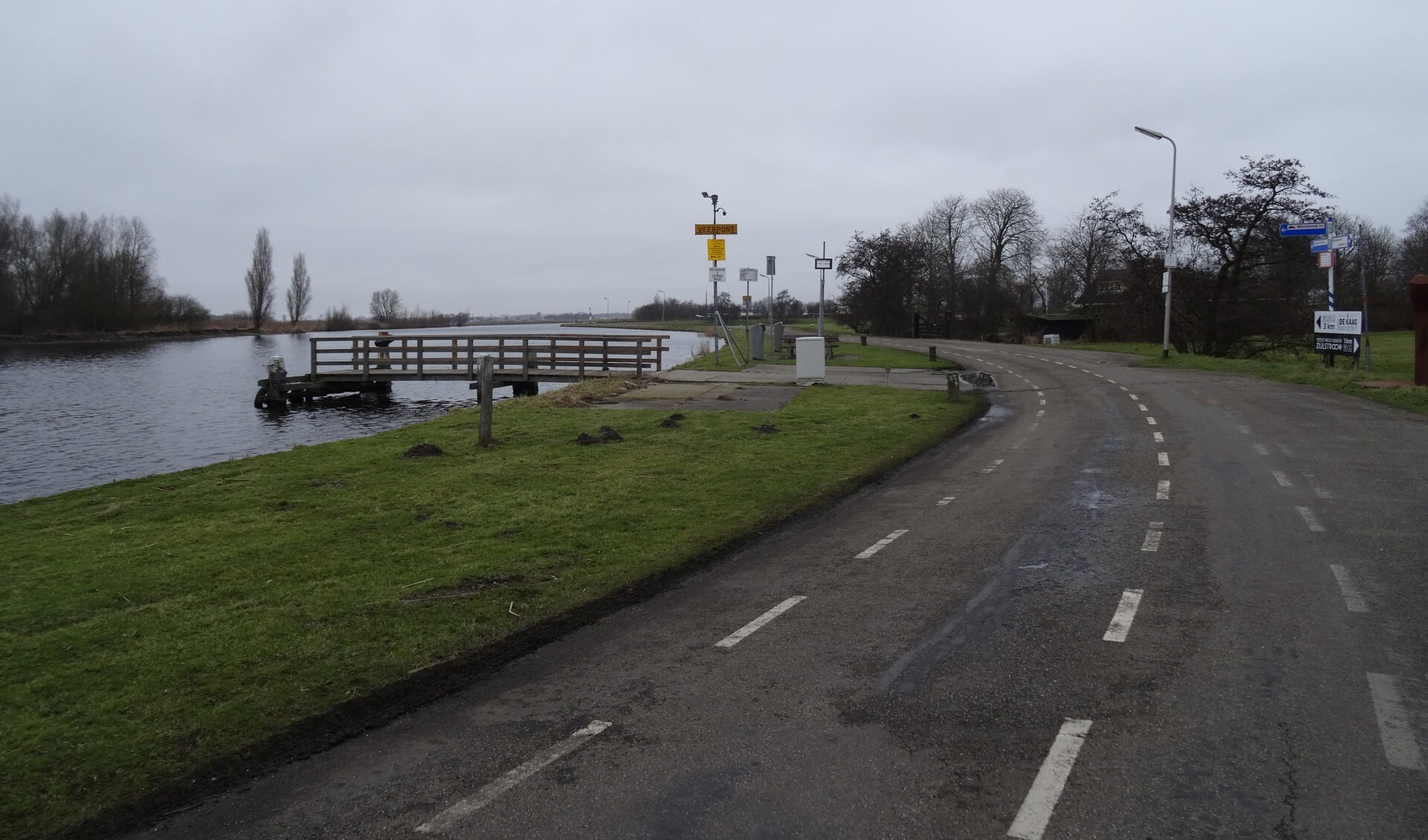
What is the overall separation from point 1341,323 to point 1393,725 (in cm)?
2637

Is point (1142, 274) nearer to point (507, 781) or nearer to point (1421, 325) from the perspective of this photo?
point (1421, 325)

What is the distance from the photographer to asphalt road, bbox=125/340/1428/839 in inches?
139

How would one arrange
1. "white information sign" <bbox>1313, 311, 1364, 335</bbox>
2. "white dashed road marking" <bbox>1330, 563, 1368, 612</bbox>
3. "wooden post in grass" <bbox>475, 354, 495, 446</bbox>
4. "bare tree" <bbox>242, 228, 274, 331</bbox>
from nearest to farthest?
"white dashed road marking" <bbox>1330, 563, 1368, 612</bbox> → "wooden post in grass" <bbox>475, 354, 495, 446</bbox> → "white information sign" <bbox>1313, 311, 1364, 335</bbox> → "bare tree" <bbox>242, 228, 274, 331</bbox>

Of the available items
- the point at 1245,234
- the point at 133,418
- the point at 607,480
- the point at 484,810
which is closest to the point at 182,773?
the point at 484,810

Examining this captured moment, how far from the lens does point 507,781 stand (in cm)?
385

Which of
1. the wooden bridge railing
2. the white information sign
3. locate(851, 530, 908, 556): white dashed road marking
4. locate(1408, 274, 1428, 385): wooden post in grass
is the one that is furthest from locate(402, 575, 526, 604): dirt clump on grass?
the white information sign

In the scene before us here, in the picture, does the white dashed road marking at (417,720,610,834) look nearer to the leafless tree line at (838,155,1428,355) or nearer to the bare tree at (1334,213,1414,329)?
the leafless tree line at (838,155,1428,355)

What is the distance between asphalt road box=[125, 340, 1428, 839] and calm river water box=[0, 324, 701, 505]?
49.1 feet

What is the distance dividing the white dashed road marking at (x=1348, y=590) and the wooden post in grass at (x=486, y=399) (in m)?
11.1

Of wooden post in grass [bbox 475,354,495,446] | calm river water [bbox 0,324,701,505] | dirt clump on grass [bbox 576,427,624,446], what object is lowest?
calm river water [bbox 0,324,701,505]

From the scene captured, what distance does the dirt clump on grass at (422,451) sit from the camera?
1323 centimetres

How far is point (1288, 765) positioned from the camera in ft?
12.5

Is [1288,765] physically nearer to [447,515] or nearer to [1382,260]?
[447,515]

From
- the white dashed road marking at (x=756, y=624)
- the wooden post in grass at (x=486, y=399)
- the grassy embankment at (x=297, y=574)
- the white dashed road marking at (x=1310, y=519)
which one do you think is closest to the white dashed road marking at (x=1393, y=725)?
the white dashed road marking at (x=756, y=624)
